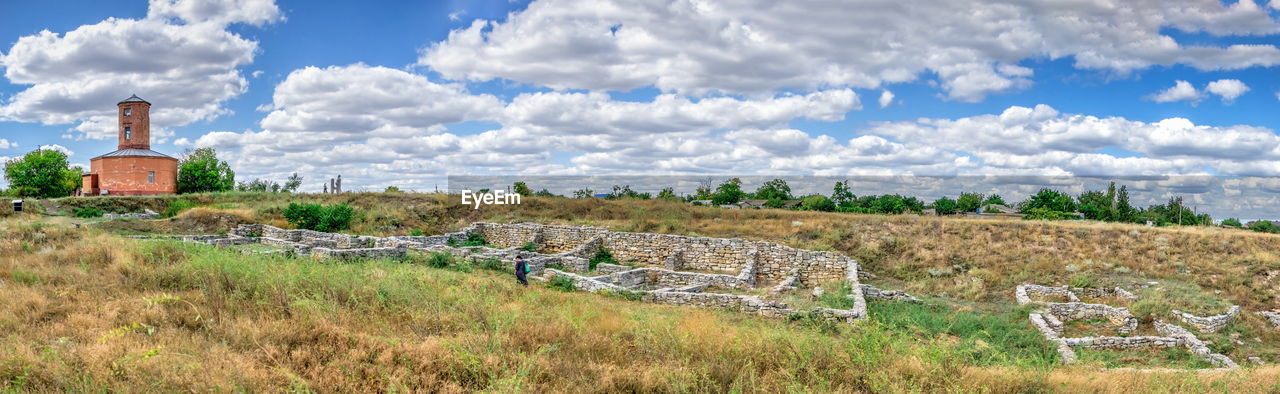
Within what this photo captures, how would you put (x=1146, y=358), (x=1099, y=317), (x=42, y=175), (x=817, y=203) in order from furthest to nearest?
(x=817, y=203), (x=42, y=175), (x=1099, y=317), (x=1146, y=358)

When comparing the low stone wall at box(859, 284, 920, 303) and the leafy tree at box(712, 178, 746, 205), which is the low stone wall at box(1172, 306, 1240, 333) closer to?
the low stone wall at box(859, 284, 920, 303)

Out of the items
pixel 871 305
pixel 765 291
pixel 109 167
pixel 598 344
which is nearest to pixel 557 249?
pixel 765 291

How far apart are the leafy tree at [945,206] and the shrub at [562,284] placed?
50909mm

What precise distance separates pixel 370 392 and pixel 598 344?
7.13 ft

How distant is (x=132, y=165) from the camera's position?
3947 cm

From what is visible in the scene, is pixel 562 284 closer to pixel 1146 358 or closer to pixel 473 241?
pixel 1146 358

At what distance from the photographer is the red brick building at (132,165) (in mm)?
39188

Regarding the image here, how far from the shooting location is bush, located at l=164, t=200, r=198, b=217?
85.1 ft

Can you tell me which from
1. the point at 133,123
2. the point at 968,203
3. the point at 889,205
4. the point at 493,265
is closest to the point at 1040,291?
the point at 493,265

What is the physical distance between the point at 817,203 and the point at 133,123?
49152mm

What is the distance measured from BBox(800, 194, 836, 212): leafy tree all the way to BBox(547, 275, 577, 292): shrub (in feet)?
125

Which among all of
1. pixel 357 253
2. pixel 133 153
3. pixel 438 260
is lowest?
pixel 438 260

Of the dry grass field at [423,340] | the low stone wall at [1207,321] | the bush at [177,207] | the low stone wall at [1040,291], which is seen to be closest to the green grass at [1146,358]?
the dry grass field at [423,340]

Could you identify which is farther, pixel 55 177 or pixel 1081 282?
pixel 55 177
